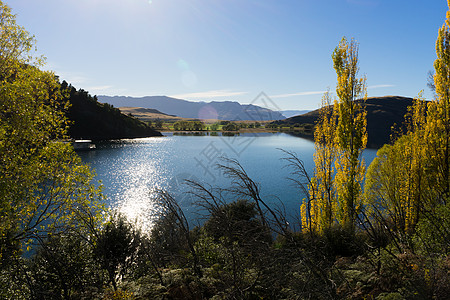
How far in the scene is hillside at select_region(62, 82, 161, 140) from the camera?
12019 cm

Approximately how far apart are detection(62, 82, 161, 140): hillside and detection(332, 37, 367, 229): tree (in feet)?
418

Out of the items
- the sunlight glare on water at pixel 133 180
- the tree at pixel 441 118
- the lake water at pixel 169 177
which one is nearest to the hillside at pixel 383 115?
the lake water at pixel 169 177

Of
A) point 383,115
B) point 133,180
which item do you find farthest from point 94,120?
point 383,115

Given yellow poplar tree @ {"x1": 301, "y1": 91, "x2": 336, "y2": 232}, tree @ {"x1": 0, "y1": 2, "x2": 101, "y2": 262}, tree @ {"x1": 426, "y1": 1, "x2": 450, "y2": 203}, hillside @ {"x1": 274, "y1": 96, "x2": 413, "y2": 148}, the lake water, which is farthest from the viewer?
hillside @ {"x1": 274, "y1": 96, "x2": 413, "y2": 148}

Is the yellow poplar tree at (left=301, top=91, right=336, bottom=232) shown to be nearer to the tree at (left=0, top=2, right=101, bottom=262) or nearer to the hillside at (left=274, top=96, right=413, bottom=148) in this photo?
the tree at (left=0, top=2, right=101, bottom=262)

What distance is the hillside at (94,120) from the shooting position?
120188 mm

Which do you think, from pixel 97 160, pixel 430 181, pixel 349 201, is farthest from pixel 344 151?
pixel 97 160

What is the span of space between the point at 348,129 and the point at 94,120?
13533 centimetres

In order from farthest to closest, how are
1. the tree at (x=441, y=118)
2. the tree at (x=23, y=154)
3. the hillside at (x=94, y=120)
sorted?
the hillside at (x=94, y=120) → the tree at (x=441, y=118) → the tree at (x=23, y=154)

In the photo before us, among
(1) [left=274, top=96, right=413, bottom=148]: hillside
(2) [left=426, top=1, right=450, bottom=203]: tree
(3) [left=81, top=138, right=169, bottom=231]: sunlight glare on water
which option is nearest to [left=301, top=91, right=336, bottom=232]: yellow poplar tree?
(2) [left=426, top=1, right=450, bottom=203]: tree

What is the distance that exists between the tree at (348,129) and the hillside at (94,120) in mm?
127291

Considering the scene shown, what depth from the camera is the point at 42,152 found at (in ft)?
38.3

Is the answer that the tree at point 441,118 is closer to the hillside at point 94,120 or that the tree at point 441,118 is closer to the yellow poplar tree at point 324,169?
the yellow poplar tree at point 324,169

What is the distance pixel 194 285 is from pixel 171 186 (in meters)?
40.4
